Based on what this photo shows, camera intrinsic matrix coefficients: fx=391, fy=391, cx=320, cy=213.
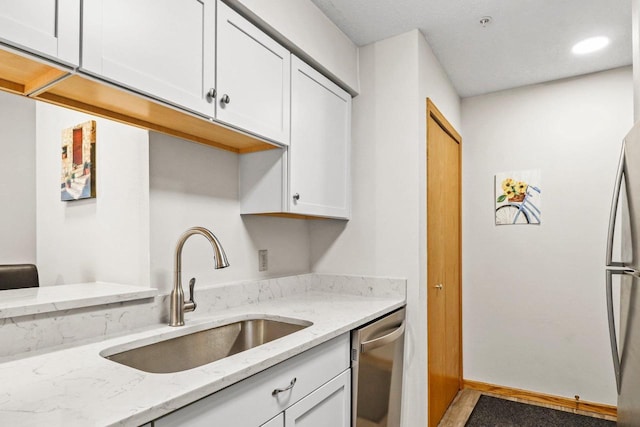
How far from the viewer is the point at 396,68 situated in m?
2.27

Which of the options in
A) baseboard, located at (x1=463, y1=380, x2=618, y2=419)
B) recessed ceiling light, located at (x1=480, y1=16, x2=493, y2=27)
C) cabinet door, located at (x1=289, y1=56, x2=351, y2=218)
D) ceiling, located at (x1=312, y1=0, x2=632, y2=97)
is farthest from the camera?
baseboard, located at (x1=463, y1=380, x2=618, y2=419)

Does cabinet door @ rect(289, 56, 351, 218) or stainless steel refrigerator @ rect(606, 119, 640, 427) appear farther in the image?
cabinet door @ rect(289, 56, 351, 218)

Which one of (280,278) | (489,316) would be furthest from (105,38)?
(489,316)

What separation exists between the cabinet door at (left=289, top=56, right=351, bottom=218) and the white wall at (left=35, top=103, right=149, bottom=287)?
67cm

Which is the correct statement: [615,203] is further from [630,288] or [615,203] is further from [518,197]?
[518,197]

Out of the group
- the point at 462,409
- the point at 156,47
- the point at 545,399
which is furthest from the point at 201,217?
the point at 545,399

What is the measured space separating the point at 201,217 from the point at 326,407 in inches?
37.6

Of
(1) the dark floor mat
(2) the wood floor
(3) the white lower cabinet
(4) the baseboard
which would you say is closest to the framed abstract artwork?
(3) the white lower cabinet

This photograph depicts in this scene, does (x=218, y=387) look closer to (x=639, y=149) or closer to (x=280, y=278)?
(x=280, y=278)

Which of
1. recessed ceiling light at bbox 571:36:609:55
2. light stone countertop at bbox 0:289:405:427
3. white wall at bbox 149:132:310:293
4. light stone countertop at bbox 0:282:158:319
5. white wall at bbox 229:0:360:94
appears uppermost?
recessed ceiling light at bbox 571:36:609:55

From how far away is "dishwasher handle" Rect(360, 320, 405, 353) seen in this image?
5.51ft

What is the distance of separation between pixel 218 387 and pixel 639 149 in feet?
4.67

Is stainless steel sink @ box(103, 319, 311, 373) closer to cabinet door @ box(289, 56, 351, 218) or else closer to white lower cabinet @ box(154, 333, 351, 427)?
white lower cabinet @ box(154, 333, 351, 427)

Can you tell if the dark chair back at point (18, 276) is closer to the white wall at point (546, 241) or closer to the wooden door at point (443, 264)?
the wooden door at point (443, 264)
